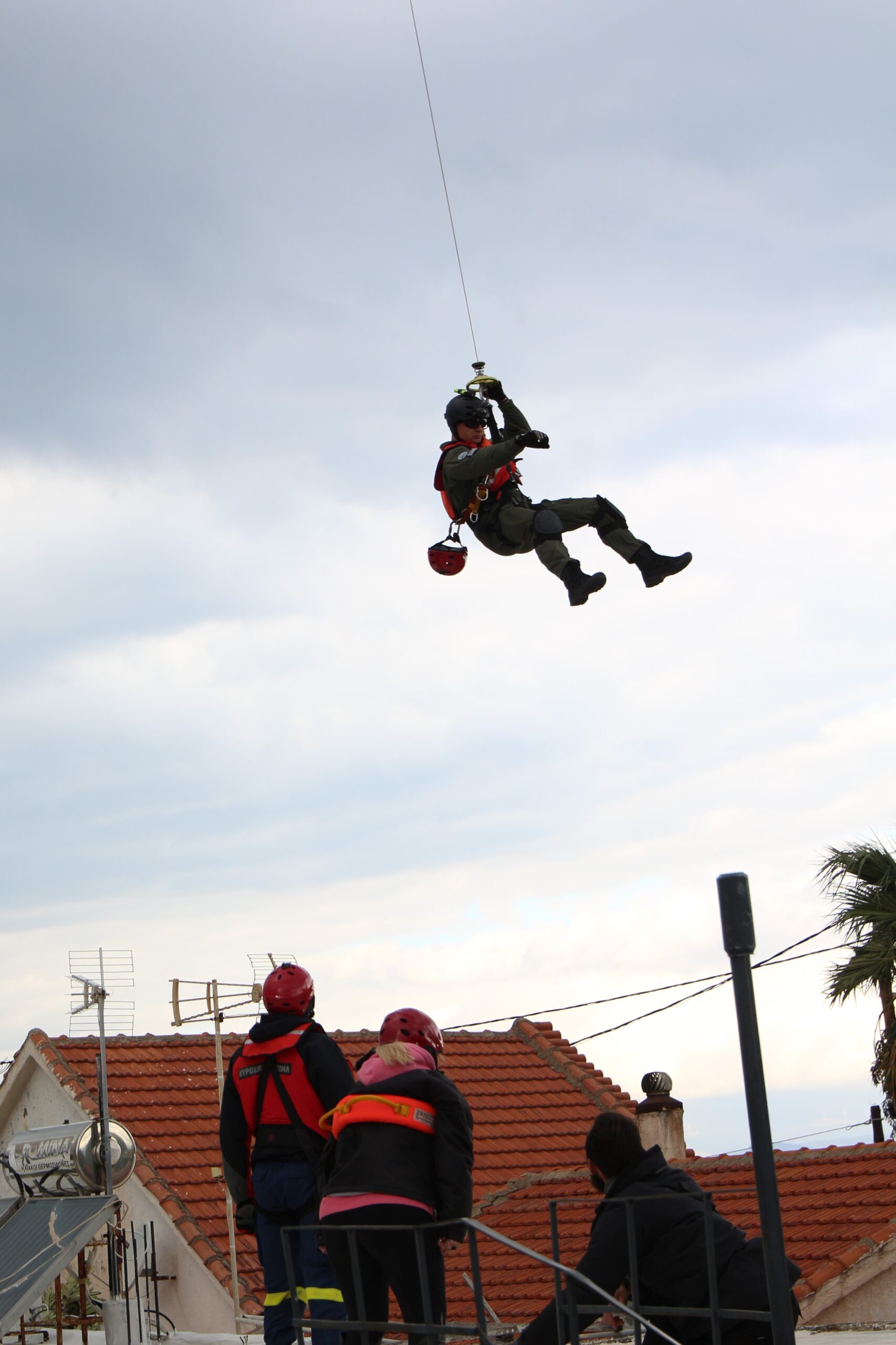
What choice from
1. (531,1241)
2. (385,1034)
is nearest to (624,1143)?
(385,1034)

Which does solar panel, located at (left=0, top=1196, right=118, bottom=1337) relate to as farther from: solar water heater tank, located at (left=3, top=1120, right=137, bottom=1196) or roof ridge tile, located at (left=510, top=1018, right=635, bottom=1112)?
roof ridge tile, located at (left=510, top=1018, right=635, bottom=1112)

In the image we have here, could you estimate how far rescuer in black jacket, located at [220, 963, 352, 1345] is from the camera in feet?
18.3

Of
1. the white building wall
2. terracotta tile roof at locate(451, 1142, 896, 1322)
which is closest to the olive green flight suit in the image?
terracotta tile roof at locate(451, 1142, 896, 1322)

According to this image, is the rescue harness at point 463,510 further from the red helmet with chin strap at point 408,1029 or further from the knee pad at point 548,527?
the red helmet with chin strap at point 408,1029

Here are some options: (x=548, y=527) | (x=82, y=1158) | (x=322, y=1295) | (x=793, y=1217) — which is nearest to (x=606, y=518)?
(x=548, y=527)

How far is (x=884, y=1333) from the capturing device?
330 inches

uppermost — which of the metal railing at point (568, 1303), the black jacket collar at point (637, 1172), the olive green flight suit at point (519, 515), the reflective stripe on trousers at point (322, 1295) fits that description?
the olive green flight suit at point (519, 515)

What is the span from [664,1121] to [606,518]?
25.2ft

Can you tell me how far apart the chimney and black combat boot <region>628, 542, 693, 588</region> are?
7.06 metres

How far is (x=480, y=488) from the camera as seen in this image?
773 cm

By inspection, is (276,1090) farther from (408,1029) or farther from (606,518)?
(606,518)

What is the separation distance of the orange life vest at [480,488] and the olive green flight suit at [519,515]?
0.09 ft

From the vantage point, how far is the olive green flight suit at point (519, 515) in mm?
7430

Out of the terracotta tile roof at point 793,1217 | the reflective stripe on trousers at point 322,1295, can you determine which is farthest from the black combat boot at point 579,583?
the terracotta tile roof at point 793,1217
